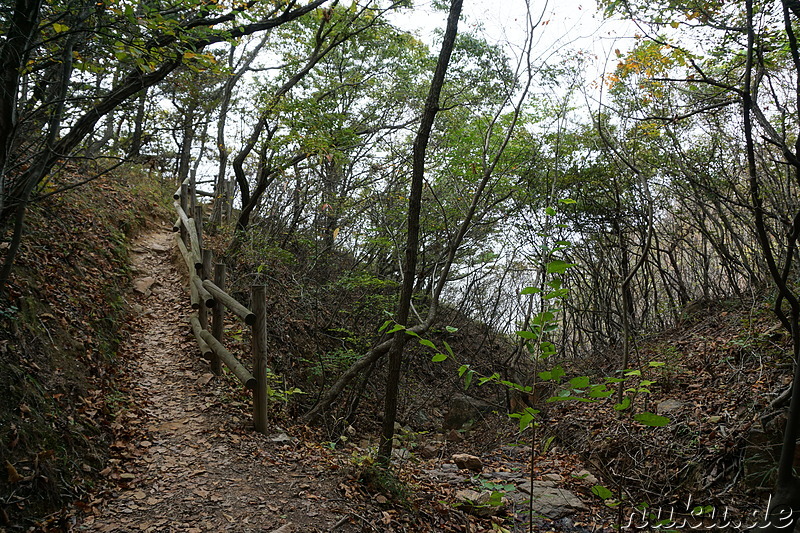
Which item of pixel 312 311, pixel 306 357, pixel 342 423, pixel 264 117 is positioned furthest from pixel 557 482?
pixel 264 117

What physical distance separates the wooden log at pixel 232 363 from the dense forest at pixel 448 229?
0.99 m

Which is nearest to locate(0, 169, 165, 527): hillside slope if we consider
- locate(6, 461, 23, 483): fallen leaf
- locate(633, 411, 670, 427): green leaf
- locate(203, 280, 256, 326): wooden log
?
locate(6, 461, 23, 483): fallen leaf

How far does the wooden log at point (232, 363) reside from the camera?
15.0ft

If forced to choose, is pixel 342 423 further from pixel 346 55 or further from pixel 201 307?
pixel 346 55

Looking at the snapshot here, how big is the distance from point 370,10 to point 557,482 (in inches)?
408

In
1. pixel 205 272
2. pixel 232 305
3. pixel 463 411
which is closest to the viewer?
pixel 232 305

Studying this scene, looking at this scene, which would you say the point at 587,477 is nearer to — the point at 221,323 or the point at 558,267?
the point at 558,267

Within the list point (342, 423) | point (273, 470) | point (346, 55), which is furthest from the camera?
point (346, 55)

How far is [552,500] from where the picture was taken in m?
4.98

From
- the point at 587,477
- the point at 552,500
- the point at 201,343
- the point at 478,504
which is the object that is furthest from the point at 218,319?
the point at 587,477

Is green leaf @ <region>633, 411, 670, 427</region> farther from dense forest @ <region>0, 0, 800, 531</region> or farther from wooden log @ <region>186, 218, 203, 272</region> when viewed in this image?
wooden log @ <region>186, 218, 203, 272</region>

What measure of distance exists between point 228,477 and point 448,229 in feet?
12.3

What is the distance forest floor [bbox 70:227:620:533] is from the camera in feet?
11.2

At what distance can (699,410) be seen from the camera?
557 centimetres
